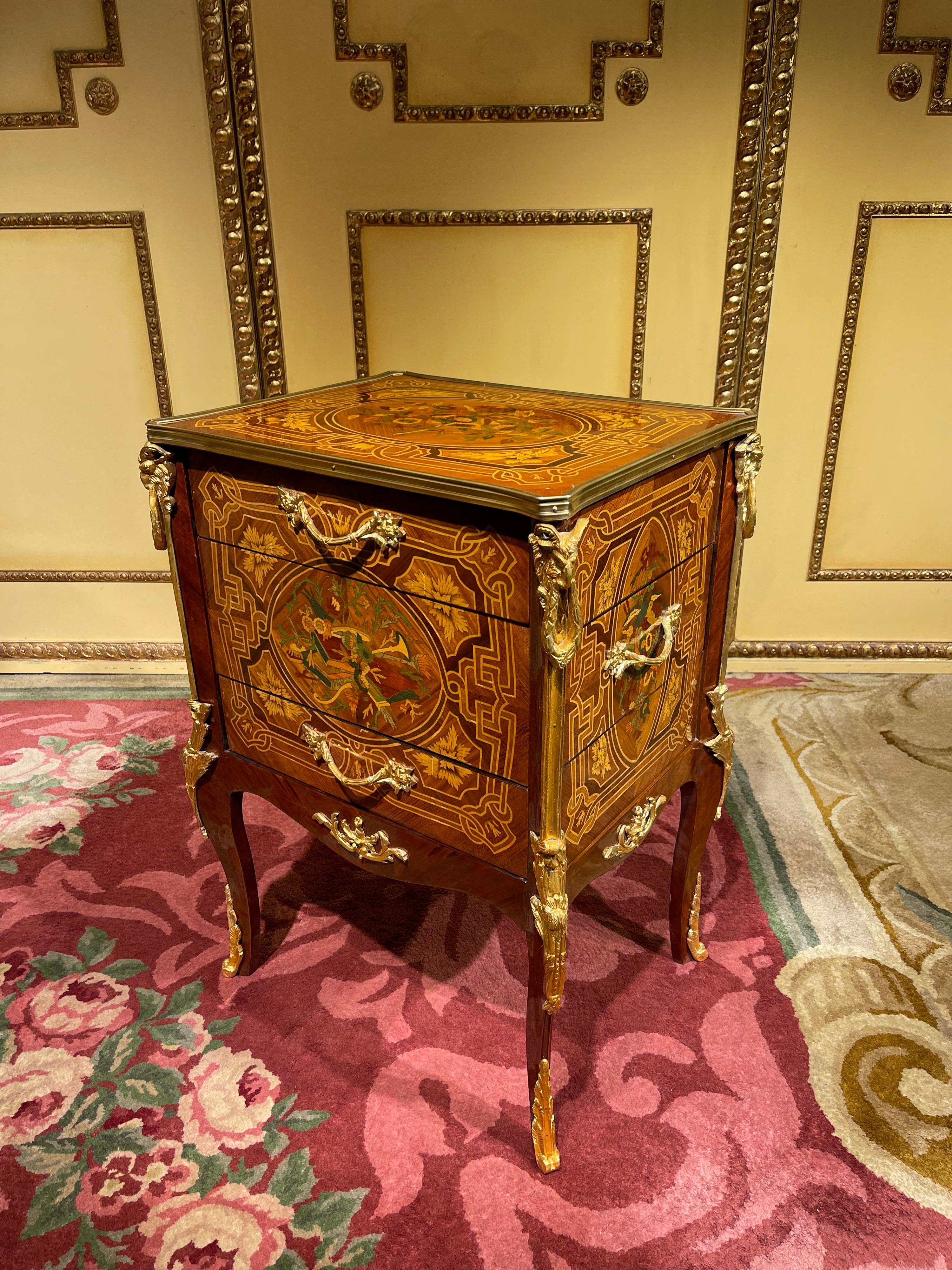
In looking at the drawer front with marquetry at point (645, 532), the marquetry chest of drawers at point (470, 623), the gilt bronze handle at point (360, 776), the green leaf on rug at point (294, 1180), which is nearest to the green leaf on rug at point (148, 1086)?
the green leaf on rug at point (294, 1180)

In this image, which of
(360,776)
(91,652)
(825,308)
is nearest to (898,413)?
(825,308)

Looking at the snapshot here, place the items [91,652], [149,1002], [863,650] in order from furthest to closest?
1. [91,652]
2. [863,650]
3. [149,1002]

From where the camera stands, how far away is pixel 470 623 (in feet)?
3.21

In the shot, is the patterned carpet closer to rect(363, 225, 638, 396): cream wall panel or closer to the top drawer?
the top drawer

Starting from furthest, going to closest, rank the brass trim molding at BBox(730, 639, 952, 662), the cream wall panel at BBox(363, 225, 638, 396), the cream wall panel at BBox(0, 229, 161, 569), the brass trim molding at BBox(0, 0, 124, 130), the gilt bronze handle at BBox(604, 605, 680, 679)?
the brass trim molding at BBox(730, 639, 952, 662) → the cream wall panel at BBox(0, 229, 161, 569) → the cream wall panel at BBox(363, 225, 638, 396) → the brass trim molding at BBox(0, 0, 124, 130) → the gilt bronze handle at BBox(604, 605, 680, 679)

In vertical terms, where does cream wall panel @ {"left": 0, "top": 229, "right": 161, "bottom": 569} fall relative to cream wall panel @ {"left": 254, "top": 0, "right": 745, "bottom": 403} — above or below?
below

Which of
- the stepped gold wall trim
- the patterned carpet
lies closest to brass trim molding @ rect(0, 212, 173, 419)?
the patterned carpet

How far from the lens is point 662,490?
106cm

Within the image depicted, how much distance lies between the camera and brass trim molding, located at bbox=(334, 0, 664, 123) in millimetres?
1885

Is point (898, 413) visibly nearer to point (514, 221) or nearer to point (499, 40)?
point (514, 221)

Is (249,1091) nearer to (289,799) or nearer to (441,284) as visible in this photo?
(289,799)

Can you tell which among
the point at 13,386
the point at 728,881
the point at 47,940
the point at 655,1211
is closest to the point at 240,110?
the point at 13,386

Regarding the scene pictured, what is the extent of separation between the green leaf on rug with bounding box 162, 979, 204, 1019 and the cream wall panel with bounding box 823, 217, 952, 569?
72.5 inches

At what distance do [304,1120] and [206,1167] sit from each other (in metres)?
0.14
